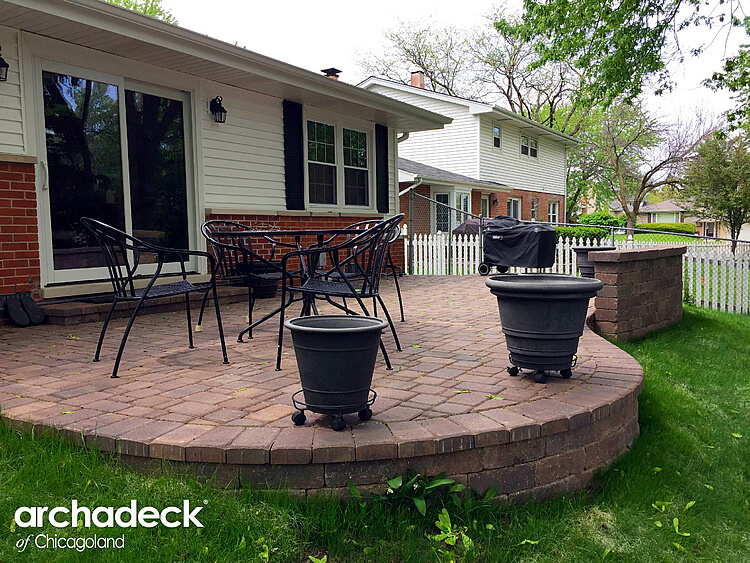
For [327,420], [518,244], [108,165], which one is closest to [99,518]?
[327,420]

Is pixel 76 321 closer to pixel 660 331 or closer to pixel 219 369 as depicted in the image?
pixel 219 369

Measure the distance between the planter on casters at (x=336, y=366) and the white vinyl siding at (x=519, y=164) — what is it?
17.9 metres

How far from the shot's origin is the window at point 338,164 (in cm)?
862

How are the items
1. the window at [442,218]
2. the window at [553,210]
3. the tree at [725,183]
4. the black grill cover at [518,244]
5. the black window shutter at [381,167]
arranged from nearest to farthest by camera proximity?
the black window shutter at [381,167]
the black grill cover at [518,244]
the window at [442,218]
the tree at [725,183]
the window at [553,210]

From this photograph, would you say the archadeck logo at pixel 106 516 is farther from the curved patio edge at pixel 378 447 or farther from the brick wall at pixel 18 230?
the brick wall at pixel 18 230

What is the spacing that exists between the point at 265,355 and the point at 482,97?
98.8ft

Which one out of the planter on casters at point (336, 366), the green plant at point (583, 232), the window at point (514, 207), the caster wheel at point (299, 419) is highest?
the window at point (514, 207)

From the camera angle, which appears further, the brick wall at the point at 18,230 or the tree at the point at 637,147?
the tree at the point at 637,147

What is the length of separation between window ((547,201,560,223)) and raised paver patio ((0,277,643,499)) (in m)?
21.9

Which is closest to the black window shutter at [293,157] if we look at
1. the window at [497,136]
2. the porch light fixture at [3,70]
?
the porch light fixture at [3,70]

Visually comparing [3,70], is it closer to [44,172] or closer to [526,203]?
[44,172]

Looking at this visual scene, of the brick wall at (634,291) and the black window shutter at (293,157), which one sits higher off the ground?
the black window shutter at (293,157)

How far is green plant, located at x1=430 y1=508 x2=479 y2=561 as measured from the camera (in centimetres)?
206

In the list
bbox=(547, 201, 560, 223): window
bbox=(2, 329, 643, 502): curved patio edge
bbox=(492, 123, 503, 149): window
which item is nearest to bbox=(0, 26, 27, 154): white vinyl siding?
bbox=(2, 329, 643, 502): curved patio edge
